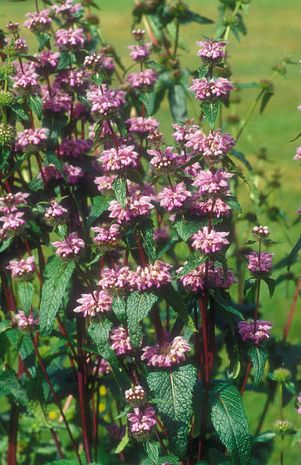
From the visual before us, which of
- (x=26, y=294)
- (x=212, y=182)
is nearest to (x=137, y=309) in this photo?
(x=212, y=182)

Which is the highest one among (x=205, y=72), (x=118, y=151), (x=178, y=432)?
(x=205, y=72)

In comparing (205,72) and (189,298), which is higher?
(205,72)

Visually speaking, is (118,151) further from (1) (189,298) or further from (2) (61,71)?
(2) (61,71)

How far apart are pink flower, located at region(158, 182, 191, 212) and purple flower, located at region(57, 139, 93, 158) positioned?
491mm

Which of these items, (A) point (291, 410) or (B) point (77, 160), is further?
(A) point (291, 410)

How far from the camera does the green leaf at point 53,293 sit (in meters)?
2.13

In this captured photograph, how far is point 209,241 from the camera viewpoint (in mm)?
1994

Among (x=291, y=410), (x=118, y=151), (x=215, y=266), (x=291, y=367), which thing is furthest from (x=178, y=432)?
(x=291, y=410)

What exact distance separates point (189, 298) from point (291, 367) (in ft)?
2.99

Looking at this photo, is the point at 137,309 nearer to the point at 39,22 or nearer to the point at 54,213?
the point at 54,213

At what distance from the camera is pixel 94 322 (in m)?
2.11

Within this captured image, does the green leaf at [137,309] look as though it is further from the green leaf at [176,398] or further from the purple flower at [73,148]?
the purple flower at [73,148]

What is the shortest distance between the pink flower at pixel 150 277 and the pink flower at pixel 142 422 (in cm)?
27

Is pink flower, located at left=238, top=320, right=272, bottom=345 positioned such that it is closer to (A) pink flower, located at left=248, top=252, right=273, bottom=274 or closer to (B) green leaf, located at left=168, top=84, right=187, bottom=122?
(A) pink flower, located at left=248, top=252, right=273, bottom=274
